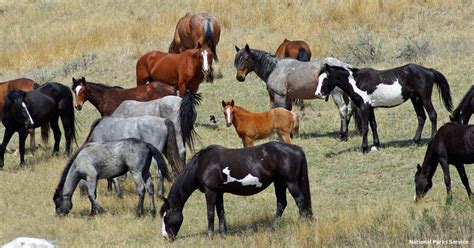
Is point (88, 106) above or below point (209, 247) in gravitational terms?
below

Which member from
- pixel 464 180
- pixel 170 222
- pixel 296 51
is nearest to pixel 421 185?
pixel 464 180

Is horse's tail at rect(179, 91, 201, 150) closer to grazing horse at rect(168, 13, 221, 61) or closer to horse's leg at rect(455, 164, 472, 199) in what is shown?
horse's leg at rect(455, 164, 472, 199)

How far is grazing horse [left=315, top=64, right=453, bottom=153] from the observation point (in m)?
15.4

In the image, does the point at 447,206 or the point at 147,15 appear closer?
the point at 447,206

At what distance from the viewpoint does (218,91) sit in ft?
69.6

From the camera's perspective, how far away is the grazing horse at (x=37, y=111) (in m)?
16.7

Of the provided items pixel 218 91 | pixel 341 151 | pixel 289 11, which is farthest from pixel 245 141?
pixel 289 11

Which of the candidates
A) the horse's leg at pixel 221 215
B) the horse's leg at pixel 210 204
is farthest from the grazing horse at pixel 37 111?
the horse's leg at pixel 210 204

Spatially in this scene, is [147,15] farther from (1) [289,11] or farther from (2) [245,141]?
(2) [245,141]

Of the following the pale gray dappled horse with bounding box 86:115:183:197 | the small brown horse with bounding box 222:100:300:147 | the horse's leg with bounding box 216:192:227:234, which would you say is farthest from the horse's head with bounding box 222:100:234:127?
the horse's leg with bounding box 216:192:227:234

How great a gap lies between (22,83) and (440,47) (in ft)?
34.0

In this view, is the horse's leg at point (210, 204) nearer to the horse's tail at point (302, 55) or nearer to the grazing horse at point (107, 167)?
the grazing horse at point (107, 167)

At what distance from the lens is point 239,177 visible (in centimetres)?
1112

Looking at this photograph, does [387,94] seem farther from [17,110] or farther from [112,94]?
[17,110]
